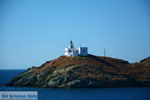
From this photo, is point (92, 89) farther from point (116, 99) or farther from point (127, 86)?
point (116, 99)

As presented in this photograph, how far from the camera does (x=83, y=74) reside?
5728 cm

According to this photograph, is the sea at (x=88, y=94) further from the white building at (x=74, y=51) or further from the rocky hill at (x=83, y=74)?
the white building at (x=74, y=51)

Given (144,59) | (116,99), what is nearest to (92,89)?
(116,99)

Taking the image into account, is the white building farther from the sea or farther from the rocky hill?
the sea

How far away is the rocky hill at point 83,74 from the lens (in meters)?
55.7

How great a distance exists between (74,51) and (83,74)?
31.3ft

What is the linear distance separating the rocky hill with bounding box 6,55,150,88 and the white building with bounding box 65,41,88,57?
3.58 ft

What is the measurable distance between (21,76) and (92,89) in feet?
47.0

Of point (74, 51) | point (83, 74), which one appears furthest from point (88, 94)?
point (74, 51)

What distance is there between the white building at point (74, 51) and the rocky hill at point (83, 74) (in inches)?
43.0

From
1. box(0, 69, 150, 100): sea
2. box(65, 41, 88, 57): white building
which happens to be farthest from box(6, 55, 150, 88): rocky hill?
box(0, 69, 150, 100): sea

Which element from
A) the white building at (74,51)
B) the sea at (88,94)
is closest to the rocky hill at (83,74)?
the white building at (74,51)

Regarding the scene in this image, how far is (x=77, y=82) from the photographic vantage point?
55094 mm

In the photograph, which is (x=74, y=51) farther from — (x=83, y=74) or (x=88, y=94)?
(x=88, y=94)
